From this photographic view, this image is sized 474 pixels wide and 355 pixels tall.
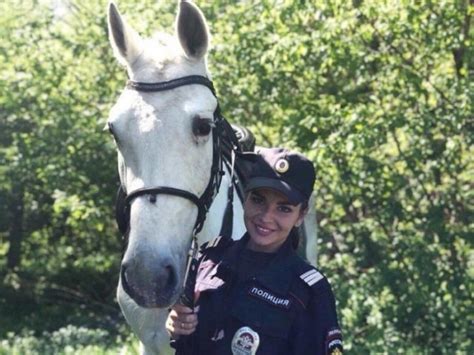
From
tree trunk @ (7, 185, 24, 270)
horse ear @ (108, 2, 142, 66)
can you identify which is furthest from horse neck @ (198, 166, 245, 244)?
tree trunk @ (7, 185, 24, 270)

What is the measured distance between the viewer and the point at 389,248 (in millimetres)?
9406

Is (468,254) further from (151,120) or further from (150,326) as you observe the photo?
(151,120)

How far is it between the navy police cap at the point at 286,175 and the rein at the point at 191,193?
0.23 m

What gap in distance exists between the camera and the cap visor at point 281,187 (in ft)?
10.4

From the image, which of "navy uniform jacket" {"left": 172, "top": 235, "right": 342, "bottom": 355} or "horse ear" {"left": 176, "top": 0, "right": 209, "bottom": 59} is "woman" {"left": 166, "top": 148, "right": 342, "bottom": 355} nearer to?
"navy uniform jacket" {"left": 172, "top": 235, "right": 342, "bottom": 355}

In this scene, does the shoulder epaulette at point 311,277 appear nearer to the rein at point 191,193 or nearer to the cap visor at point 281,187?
the cap visor at point 281,187

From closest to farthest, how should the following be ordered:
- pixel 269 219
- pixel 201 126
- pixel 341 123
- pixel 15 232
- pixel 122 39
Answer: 1. pixel 269 219
2. pixel 201 126
3. pixel 122 39
4. pixel 341 123
5. pixel 15 232

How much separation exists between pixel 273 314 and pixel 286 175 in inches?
18.3

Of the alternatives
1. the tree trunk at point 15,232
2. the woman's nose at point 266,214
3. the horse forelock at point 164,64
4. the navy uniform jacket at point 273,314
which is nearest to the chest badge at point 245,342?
the navy uniform jacket at point 273,314

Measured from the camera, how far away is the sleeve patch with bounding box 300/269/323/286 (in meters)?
3.09

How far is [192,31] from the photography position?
362 cm

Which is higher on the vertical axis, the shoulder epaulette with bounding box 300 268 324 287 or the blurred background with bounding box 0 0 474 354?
the blurred background with bounding box 0 0 474 354

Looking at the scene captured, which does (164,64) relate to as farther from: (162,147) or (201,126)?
(162,147)

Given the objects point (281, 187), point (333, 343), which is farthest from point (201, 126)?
point (333, 343)
